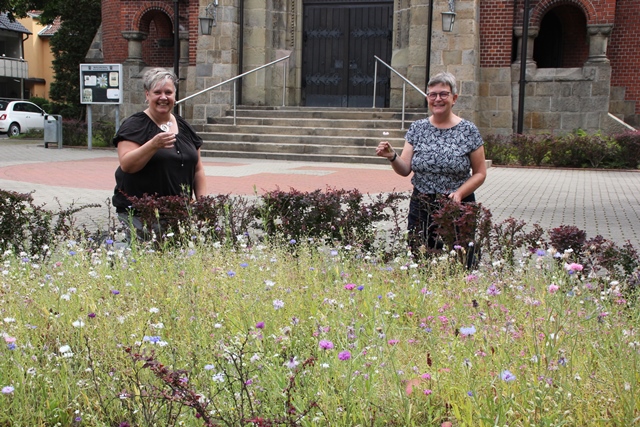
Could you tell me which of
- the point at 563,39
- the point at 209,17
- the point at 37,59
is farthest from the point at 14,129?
the point at 37,59

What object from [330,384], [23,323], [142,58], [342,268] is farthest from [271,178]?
[142,58]

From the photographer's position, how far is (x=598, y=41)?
20.8 meters

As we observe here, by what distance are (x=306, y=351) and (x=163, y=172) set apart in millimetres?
2843

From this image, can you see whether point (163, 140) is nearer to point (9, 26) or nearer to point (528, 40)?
point (528, 40)

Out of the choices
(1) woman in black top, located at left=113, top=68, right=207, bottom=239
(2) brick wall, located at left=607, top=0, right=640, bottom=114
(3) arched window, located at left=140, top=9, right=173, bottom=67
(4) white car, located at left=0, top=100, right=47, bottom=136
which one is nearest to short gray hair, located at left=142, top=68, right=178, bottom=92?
(1) woman in black top, located at left=113, top=68, right=207, bottom=239

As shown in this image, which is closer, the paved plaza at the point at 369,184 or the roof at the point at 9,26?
the paved plaza at the point at 369,184

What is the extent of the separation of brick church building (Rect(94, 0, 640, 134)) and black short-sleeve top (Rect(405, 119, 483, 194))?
1452cm

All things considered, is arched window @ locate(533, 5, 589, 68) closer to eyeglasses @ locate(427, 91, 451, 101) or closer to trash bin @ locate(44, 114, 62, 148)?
trash bin @ locate(44, 114, 62, 148)

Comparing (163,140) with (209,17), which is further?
(209,17)

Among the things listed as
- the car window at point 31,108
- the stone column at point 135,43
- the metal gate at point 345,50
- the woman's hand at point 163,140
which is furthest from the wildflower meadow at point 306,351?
the car window at point 31,108

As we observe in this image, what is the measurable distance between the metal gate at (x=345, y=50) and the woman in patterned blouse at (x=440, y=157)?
1686 centimetres

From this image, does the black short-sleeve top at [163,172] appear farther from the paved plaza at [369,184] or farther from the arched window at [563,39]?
the arched window at [563,39]

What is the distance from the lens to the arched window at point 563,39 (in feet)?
76.5

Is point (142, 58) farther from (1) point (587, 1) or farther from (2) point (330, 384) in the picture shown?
(2) point (330, 384)
